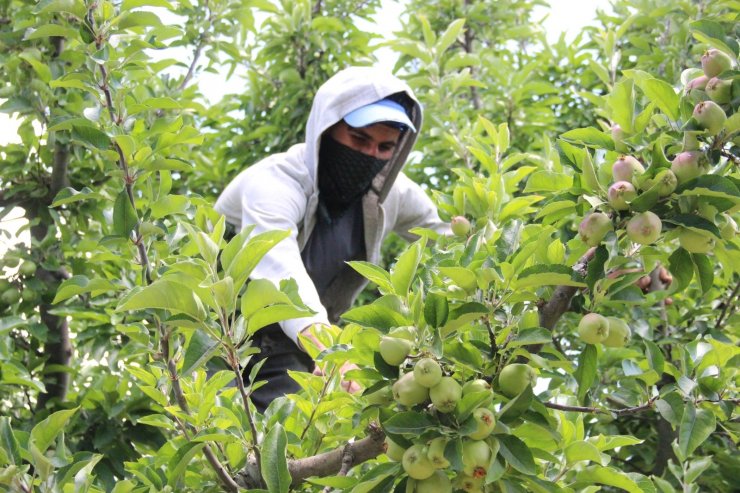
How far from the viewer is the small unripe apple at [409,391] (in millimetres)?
1256

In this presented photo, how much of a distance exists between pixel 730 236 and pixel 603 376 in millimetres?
1499

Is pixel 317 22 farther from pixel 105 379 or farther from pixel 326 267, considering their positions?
pixel 105 379

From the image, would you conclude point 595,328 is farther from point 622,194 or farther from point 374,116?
point 374,116

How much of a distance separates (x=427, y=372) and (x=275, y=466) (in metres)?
0.31

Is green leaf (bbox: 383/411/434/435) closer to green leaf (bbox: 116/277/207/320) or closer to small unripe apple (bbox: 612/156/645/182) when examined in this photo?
green leaf (bbox: 116/277/207/320)

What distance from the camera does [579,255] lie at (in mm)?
1425

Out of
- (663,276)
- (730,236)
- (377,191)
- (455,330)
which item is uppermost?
(730,236)

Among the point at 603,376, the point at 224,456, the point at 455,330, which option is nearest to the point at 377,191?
the point at 603,376

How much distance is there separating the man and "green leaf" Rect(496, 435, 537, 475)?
145 centimetres

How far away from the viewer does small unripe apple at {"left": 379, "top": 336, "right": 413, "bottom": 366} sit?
4.16 feet

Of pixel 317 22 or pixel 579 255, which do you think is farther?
pixel 317 22

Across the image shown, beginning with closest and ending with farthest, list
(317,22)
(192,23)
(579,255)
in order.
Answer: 1. (579,255)
2. (192,23)
3. (317,22)

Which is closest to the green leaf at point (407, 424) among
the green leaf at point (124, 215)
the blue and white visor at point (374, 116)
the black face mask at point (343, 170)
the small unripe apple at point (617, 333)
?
the small unripe apple at point (617, 333)

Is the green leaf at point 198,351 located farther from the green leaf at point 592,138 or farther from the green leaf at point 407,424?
the green leaf at point 592,138
